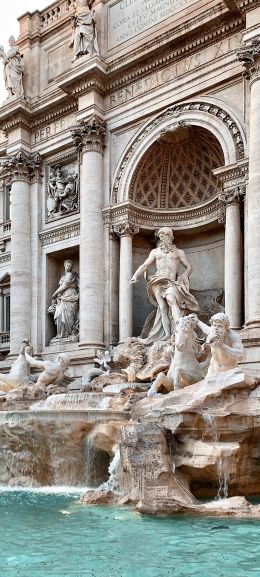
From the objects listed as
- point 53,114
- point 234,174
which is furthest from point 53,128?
point 234,174

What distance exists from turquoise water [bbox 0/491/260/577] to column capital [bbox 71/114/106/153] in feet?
37.0

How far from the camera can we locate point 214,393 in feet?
26.3

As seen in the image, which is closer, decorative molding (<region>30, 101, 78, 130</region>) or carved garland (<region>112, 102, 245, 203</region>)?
carved garland (<region>112, 102, 245, 203</region>)

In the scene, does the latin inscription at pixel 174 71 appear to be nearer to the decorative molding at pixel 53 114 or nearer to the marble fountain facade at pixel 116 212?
the marble fountain facade at pixel 116 212

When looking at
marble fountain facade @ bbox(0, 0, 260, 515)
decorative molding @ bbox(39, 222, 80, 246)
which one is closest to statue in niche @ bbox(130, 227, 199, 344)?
marble fountain facade @ bbox(0, 0, 260, 515)

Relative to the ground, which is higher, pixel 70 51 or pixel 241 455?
pixel 70 51

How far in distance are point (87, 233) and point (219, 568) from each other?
11.9 meters

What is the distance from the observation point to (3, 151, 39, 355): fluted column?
1777 centimetres

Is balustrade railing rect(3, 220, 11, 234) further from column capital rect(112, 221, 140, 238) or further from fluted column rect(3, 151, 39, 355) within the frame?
column capital rect(112, 221, 140, 238)

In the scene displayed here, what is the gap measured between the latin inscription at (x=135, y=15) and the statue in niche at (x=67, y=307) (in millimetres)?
6728

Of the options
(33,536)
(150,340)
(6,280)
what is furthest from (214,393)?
(6,280)

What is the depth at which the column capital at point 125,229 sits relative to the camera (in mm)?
15781

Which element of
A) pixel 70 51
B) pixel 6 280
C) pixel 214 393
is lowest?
pixel 214 393

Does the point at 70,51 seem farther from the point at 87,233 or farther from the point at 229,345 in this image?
the point at 229,345
